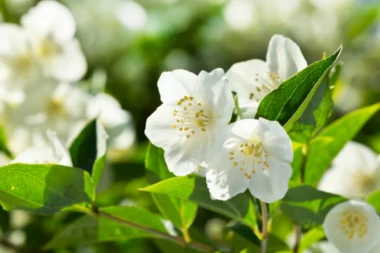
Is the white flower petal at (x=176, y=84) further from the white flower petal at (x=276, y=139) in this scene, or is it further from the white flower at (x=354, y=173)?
the white flower at (x=354, y=173)

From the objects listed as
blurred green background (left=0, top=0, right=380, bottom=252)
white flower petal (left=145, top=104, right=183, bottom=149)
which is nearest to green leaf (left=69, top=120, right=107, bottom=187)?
white flower petal (left=145, top=104, right=183, bottom=149)

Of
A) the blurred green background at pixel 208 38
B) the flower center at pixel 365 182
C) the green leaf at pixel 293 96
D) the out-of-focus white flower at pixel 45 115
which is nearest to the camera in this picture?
the green leaf at pixel 293 96

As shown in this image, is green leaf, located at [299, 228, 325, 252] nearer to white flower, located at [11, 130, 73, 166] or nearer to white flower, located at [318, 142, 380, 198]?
white flower, located at [318, 142, 380, 198]

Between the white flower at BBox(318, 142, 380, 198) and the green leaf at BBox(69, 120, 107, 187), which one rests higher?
the green leaf at BBox(69, 120, 107, 187)

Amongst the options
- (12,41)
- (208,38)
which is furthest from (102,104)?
(208,38)

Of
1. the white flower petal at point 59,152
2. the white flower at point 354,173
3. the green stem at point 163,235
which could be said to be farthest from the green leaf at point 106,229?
the white flower at point 354,173

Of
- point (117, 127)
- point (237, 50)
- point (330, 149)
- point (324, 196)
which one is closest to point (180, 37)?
point (237, 50)

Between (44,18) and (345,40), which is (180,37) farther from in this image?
(44,18)
